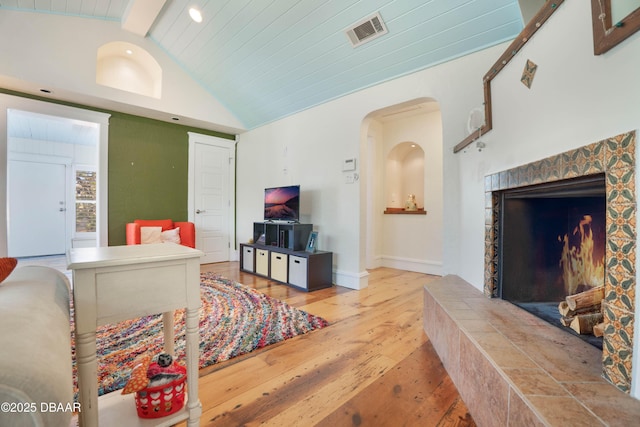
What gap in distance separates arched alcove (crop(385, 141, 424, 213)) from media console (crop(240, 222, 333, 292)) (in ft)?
6.09

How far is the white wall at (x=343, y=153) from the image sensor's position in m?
2.54

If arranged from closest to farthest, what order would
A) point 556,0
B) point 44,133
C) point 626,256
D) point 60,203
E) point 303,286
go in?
point 626,256
point 556,0
point 303,286
point 44,133
point 60,203

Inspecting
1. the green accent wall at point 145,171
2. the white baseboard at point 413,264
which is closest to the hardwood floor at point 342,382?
the white baseboard at point 413,264

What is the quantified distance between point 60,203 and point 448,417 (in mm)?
7543

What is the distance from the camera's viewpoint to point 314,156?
12.6ft

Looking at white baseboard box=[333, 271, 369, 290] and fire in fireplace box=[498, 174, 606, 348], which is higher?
fire in fireplace box=[498, 174, 606, 348]

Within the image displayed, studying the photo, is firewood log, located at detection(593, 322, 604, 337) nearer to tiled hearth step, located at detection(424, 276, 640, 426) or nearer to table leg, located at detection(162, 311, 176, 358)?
tiled hearth step, located at detection(424, 276, 640, 426)

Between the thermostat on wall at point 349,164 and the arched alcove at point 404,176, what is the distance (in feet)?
5.00

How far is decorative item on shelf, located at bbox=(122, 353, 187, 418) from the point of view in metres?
1.07

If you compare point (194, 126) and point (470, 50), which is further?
point (194, 126)

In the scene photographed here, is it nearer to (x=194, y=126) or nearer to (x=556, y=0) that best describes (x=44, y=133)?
(x=194, y=126)

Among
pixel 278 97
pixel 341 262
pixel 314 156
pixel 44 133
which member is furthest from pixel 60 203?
pixel 341 262

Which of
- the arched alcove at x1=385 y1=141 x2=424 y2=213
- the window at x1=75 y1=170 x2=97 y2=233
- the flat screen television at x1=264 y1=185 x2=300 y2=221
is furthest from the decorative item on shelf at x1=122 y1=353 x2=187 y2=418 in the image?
the window at x1=75 y1=170 x2=97 y2=233

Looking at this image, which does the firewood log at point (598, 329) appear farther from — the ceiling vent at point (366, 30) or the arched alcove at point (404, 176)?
the arched alcove at point (404, 176)
